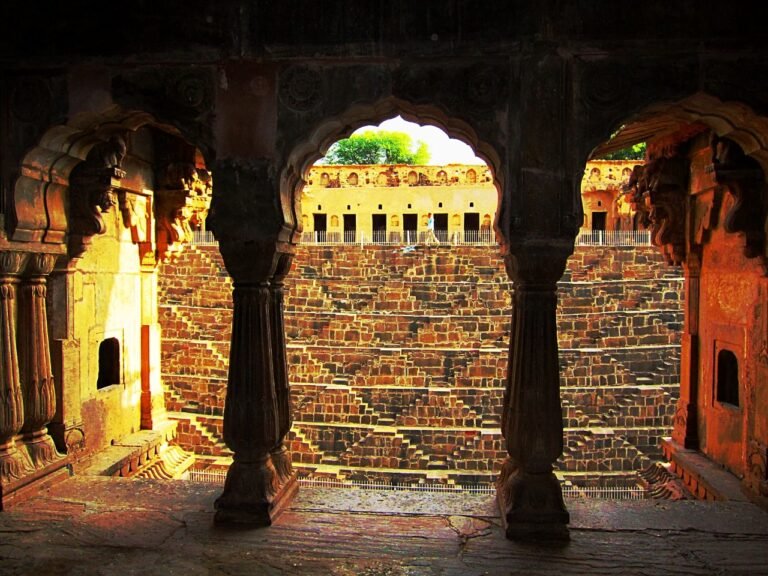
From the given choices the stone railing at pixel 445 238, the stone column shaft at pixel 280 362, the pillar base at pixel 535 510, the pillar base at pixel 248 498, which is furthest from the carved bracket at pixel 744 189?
the stone railing at pixel 445 238

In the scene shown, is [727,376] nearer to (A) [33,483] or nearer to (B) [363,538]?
(B) [363,538]

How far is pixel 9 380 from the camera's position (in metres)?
5.71

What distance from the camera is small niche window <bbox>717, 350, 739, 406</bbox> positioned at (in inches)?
278

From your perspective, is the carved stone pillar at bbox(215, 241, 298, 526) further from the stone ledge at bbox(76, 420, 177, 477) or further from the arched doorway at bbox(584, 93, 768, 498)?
the arched doorway at bbox(584, 93, 768, 498)

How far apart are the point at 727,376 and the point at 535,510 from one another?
3.46m

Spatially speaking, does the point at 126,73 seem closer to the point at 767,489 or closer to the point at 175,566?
the point at 175,566

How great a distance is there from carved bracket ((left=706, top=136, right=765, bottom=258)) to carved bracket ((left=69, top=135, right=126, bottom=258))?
18.9 ft

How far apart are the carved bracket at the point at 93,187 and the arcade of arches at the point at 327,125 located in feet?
1.31

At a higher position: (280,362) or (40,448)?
(280,362)

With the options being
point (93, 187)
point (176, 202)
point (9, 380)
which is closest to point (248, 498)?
point (9, 380)

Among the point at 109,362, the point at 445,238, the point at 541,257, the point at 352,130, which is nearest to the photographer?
the point at 541,257

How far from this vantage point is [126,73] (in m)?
5.31

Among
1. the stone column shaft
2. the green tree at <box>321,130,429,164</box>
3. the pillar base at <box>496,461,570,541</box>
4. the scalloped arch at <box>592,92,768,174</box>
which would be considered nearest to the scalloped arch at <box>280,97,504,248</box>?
the stone column shaft

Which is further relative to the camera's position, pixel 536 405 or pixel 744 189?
pixel 744 189
